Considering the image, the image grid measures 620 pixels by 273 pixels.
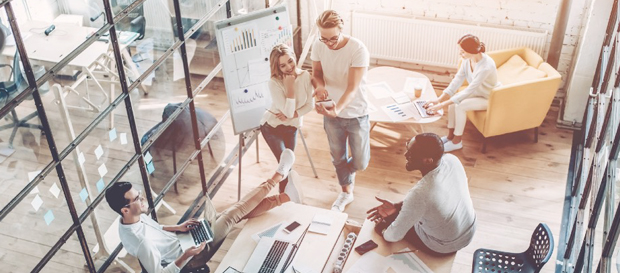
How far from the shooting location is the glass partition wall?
11.0 feet

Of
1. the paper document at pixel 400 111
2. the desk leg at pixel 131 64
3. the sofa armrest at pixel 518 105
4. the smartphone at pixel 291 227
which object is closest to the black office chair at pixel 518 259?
the smartphone at pixel 291 227

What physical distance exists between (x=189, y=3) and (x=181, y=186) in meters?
1.54

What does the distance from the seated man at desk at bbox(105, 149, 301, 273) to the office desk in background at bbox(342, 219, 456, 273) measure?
0.65 metres

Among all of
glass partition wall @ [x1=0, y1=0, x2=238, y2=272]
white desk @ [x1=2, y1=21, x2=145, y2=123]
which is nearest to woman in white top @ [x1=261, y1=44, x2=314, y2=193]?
glass partition wall @ [x1=0, y1=0, x2=238, y2=272]

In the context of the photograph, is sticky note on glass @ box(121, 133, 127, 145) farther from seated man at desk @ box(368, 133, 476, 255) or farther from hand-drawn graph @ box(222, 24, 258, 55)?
seated man at desk @ box(368, 133, 476, 255)

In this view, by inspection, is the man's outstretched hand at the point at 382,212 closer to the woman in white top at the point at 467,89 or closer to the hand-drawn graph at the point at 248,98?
the hand-drawn graph at the point at 248,98

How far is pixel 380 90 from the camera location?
610cm

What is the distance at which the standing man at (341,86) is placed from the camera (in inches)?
175

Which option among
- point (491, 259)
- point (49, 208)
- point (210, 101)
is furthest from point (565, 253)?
point (49, 208)

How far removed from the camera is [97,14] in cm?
383

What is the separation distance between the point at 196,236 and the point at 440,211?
165cm

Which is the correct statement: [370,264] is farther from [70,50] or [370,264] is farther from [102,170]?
[70,50]

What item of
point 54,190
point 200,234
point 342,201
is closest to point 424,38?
point 342,201

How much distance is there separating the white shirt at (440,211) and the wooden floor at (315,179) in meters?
1.07
